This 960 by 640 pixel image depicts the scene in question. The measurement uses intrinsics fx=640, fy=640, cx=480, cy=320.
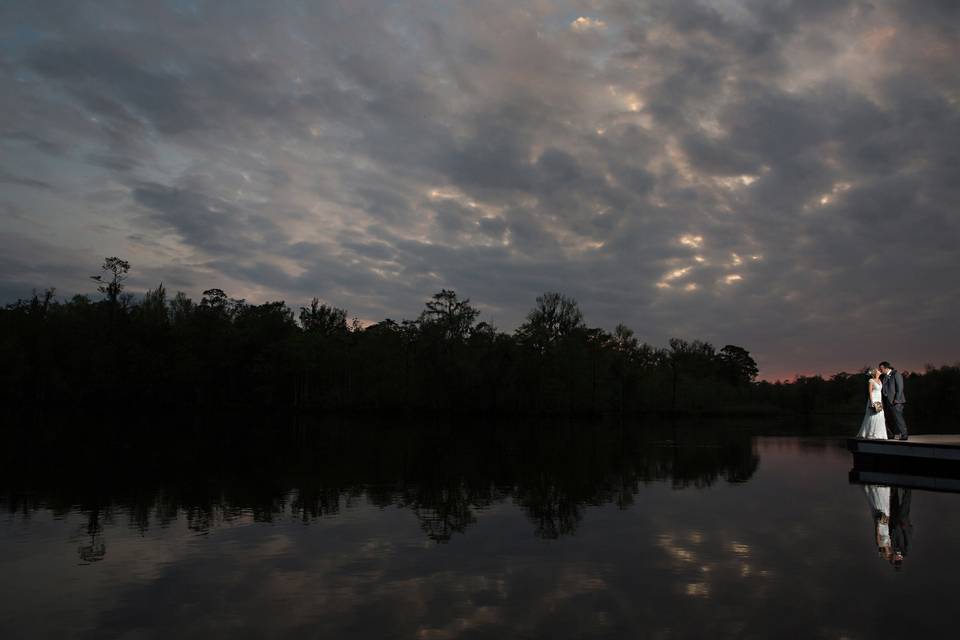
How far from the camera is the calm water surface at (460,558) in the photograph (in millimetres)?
8586

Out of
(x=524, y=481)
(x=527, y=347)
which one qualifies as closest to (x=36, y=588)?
(x=524, y=481)

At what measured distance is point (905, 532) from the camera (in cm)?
1414

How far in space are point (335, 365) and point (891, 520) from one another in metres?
79.2

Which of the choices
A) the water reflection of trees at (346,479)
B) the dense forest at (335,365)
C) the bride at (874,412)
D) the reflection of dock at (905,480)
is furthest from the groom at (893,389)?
the dense forest at (335,365)

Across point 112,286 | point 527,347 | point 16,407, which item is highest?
point 112,286

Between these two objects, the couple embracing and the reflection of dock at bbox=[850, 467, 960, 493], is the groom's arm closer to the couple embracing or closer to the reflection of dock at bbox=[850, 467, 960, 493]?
the couple embracing

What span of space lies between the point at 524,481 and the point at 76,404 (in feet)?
295

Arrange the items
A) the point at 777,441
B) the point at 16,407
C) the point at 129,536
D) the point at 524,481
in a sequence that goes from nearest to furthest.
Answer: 1. the point at 129,536
2. the point at 524,481
3. the point at 777,441
4. the point at 16,407

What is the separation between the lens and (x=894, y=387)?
23.4 meters

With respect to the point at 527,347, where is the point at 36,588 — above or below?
below

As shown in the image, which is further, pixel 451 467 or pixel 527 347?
pixel 527 347

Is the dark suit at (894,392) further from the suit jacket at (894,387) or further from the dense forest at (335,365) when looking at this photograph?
the dense forest at (335,365)

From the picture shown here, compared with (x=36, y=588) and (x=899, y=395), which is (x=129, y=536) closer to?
(x=36, y=588)

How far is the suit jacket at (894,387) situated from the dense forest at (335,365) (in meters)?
57.6
